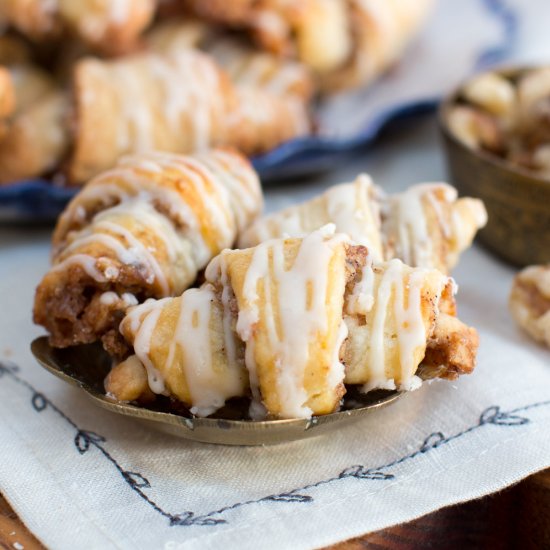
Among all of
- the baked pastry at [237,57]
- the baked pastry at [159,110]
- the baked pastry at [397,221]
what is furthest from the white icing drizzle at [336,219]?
the baked pastry at [237,57]

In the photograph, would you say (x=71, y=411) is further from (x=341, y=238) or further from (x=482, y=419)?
(x=482, y=419)

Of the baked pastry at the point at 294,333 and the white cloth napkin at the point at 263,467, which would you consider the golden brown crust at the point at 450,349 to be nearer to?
the baked pastry at the point at 294,333

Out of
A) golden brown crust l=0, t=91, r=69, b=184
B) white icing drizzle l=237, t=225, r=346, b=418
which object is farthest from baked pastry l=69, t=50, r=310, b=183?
white icing drizzle l=237, t=225, r=346, b=418

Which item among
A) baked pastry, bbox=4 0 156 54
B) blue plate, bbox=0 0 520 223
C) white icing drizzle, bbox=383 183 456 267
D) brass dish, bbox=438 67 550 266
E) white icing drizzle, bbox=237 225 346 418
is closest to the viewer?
white icing drizzle, bbox=237 225 346 418

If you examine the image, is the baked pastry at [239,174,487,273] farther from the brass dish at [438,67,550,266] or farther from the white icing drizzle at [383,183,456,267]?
the brass dish at [438,67,550,266]

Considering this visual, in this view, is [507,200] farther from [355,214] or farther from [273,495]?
[273,495]

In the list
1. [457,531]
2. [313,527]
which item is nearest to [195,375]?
[313,527]

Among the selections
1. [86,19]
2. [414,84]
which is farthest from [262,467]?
[414,84]
